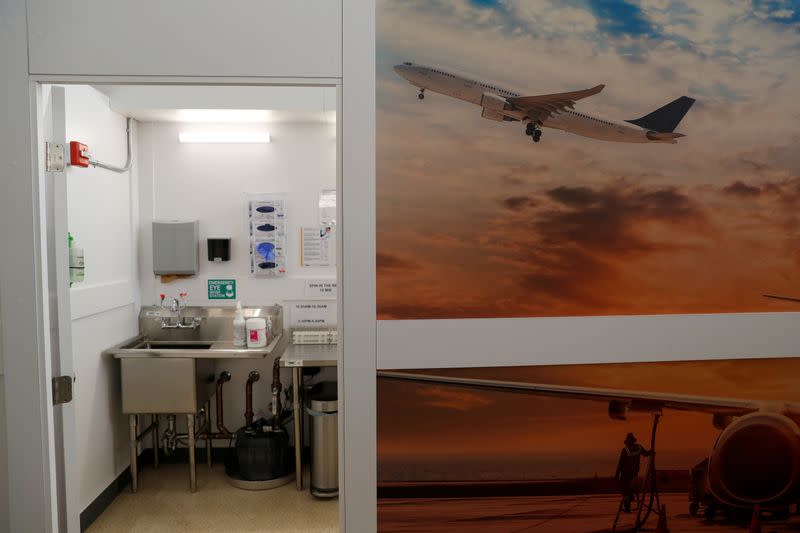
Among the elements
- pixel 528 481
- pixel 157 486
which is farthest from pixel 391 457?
pixel 157 486

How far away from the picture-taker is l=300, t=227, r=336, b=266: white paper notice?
4.05 m

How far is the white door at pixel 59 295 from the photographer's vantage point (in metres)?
1.75

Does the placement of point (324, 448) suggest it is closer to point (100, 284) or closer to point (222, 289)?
point (222, 289)

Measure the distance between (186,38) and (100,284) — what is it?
214cm

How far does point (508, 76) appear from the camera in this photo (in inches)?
70.5

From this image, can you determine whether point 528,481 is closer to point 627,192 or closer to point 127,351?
point 627,192

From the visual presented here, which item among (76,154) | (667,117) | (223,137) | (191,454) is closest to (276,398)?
(191,454)

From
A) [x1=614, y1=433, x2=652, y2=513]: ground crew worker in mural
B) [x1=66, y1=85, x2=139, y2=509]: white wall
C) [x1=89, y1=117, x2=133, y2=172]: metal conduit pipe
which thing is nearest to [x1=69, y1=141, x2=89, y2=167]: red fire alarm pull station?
[x1=66, y1=85, x2=139, y2=509]: white wall

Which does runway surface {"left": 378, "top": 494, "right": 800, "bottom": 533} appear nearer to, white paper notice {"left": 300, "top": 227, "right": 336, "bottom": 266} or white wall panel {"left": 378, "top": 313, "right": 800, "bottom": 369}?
white wall panel {"left": 378, "top": 313, "right": 800, "bottom": 369}

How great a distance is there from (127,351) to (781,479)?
323 centimetres

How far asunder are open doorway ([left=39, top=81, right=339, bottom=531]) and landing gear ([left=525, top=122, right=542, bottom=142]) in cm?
184

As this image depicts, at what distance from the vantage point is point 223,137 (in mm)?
3926

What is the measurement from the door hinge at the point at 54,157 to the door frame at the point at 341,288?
0.03m

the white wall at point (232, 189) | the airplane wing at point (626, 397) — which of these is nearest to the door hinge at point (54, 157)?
the airplane wing at point (626, 397)
